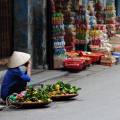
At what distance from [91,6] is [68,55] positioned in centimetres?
Result: 387

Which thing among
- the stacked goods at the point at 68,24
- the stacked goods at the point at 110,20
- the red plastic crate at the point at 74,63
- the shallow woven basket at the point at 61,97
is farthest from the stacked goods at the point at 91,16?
the shallow woven basket at the point at 61,97

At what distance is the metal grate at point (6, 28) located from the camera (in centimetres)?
1777

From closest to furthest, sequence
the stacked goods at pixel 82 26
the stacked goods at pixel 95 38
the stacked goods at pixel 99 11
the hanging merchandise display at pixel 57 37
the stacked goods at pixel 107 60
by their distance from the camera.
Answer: the hanging merchandise display at pixel 57 37, the stacked goods at pixel 107 60, the stacked goods at pixel 82 26, the stacked goods at pixel 95 38, the stacked goods at pixel 99 11

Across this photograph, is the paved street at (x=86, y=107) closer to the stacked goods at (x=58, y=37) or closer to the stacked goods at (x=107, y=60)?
the stacked goods at (x=58, y=37)

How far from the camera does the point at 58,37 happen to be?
65.0 feet

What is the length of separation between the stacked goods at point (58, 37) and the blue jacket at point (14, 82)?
6993 millimetres

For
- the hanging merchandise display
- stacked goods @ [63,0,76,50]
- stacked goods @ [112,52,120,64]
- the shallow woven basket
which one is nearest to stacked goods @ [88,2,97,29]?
stacked goods @ [112,52,120,64]

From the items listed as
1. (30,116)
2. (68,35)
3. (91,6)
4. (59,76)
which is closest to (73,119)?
(30,116)

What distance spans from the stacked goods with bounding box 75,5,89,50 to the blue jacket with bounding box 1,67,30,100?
32.2 ft

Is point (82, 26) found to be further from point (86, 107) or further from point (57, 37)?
point (86, 107)

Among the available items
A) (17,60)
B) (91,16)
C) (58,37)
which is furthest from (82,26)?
(17,60)

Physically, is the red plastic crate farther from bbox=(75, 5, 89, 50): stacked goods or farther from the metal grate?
bbox=(75, 5, 89, 50): stacked goods

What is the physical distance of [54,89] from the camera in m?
13.2

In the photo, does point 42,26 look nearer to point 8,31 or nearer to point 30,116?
point 8,31
